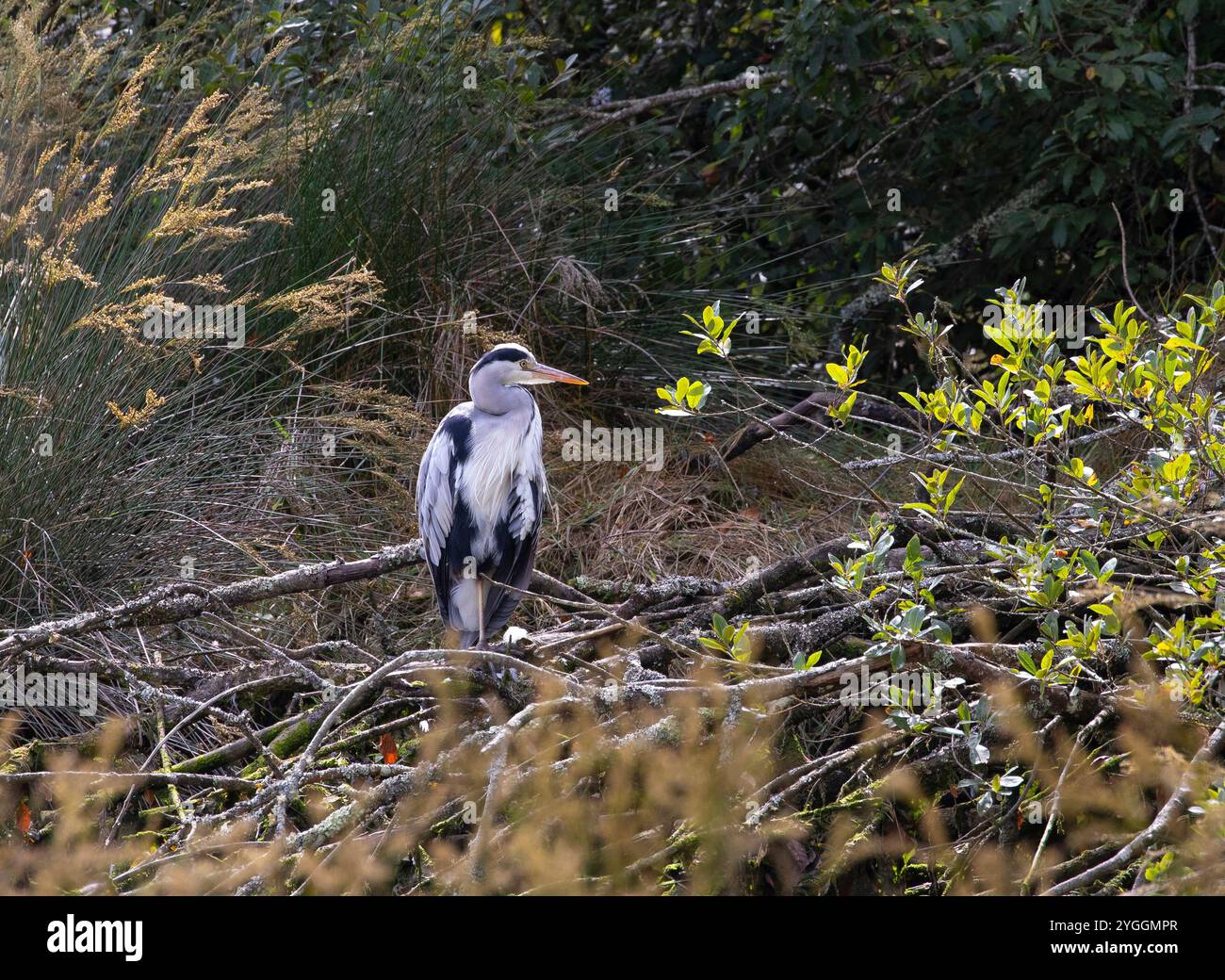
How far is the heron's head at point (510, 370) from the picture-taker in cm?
397

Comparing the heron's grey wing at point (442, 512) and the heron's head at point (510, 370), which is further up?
the heron's head at point (510, 370)

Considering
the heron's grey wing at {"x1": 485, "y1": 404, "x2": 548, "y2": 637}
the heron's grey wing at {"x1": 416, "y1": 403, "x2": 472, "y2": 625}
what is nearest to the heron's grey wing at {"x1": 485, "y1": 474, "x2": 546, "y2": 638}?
the heron's grey wing at {"x1": 485, "y1": 404, "x2": 548, "y2": 637}

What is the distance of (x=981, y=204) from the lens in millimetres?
6062

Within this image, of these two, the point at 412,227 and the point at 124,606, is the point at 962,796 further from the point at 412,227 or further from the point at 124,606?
the point at 412,227

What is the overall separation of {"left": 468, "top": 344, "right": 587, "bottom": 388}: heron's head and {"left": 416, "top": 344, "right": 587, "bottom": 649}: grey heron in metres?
0.12

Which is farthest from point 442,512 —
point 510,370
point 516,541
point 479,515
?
point 510,370

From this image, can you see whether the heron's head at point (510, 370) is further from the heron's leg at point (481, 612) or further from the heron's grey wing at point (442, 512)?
the heron's leg at point (481, 612)

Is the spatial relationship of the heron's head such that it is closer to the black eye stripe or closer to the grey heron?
the black eye stripe

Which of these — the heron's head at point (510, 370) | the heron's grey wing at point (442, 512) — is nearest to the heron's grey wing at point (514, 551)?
the heron's grey wing at point (442, 512)

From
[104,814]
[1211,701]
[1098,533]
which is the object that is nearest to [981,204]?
[1098,533]

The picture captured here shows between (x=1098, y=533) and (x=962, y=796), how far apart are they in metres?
0.67

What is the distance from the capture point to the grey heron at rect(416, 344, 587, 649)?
377 cm

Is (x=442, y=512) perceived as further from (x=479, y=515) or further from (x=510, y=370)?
Answer: (x=510, y=370)
